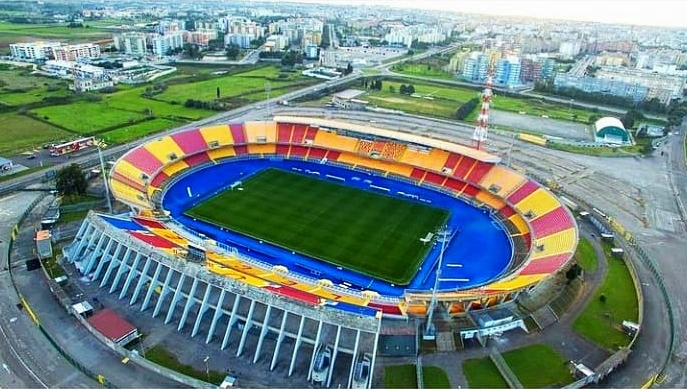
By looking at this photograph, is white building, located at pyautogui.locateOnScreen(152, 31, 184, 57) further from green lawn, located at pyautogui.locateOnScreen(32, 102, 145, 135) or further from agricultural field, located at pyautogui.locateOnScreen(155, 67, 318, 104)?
green lawn, located at pyautogui.locateOnScreen(32, 102, 145, 135)

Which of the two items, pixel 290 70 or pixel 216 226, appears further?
pixel 290 70

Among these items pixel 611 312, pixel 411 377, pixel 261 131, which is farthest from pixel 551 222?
pixel 261 131

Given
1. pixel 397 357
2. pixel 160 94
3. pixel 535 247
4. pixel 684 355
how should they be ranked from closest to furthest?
pixel 397 357 < pixel 684 355 < pixel 535 247 < pixel 160 94

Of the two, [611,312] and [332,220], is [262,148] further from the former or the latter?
[611,312]

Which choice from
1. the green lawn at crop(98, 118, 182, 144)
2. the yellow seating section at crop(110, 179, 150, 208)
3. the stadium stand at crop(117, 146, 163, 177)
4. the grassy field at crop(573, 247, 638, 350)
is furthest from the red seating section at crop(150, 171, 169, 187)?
the grassy field at crop(573, 247, 638, 350)

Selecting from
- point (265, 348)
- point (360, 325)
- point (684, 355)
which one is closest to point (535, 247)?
point (684, 355)

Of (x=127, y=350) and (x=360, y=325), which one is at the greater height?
(x=360, y=325)

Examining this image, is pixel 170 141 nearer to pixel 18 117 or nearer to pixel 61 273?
pixel 61 273
